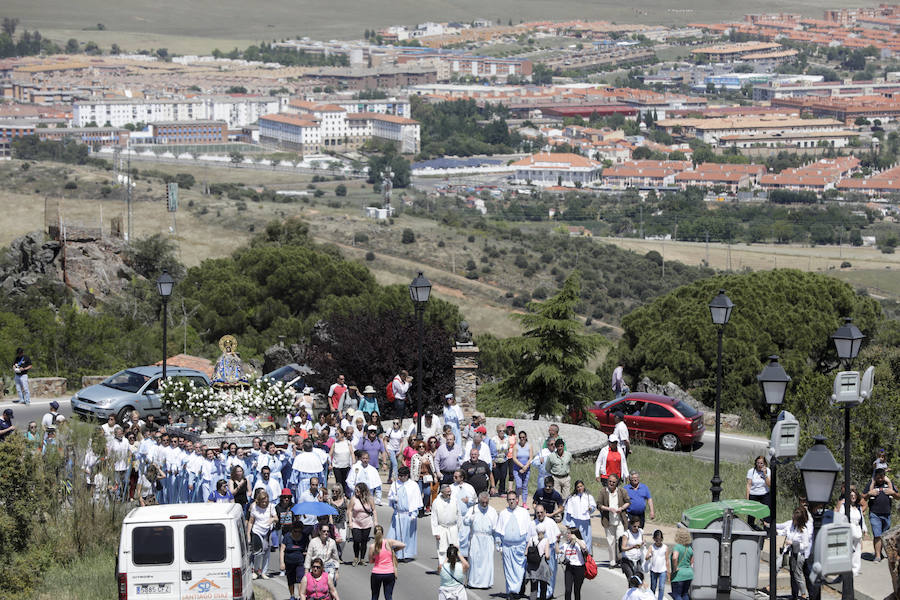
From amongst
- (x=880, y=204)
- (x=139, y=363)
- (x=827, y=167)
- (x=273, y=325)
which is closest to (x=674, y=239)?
(x=880, y=204)

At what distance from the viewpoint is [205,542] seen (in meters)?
13.5

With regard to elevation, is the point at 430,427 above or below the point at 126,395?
above

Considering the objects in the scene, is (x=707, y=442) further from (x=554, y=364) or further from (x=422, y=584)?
(x=422, y=584)

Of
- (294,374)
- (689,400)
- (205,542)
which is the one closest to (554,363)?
(689,400)

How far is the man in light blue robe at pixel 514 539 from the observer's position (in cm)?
1504

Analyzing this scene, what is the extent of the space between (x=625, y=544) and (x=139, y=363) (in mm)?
22161

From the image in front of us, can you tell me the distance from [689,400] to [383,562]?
18381 millimetres

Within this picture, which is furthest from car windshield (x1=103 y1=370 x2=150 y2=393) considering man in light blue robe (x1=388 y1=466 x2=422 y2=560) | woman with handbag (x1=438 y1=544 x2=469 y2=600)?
woman with handbag (x1=438 y1=544 x2=469 y2=600)

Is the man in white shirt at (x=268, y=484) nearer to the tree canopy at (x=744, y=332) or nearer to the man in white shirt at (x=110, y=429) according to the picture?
the man in white shirt at (x=110, y=429)

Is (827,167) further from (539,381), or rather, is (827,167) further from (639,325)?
(539,381)

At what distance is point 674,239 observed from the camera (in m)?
140

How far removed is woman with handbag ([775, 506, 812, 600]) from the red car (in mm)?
11295

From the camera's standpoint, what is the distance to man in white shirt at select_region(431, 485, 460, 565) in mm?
15445

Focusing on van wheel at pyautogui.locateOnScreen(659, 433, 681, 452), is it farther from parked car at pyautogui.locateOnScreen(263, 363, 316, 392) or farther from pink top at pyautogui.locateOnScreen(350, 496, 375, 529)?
pink top at pyautogui.locateOnScreen(350, 496, 375, 529)
